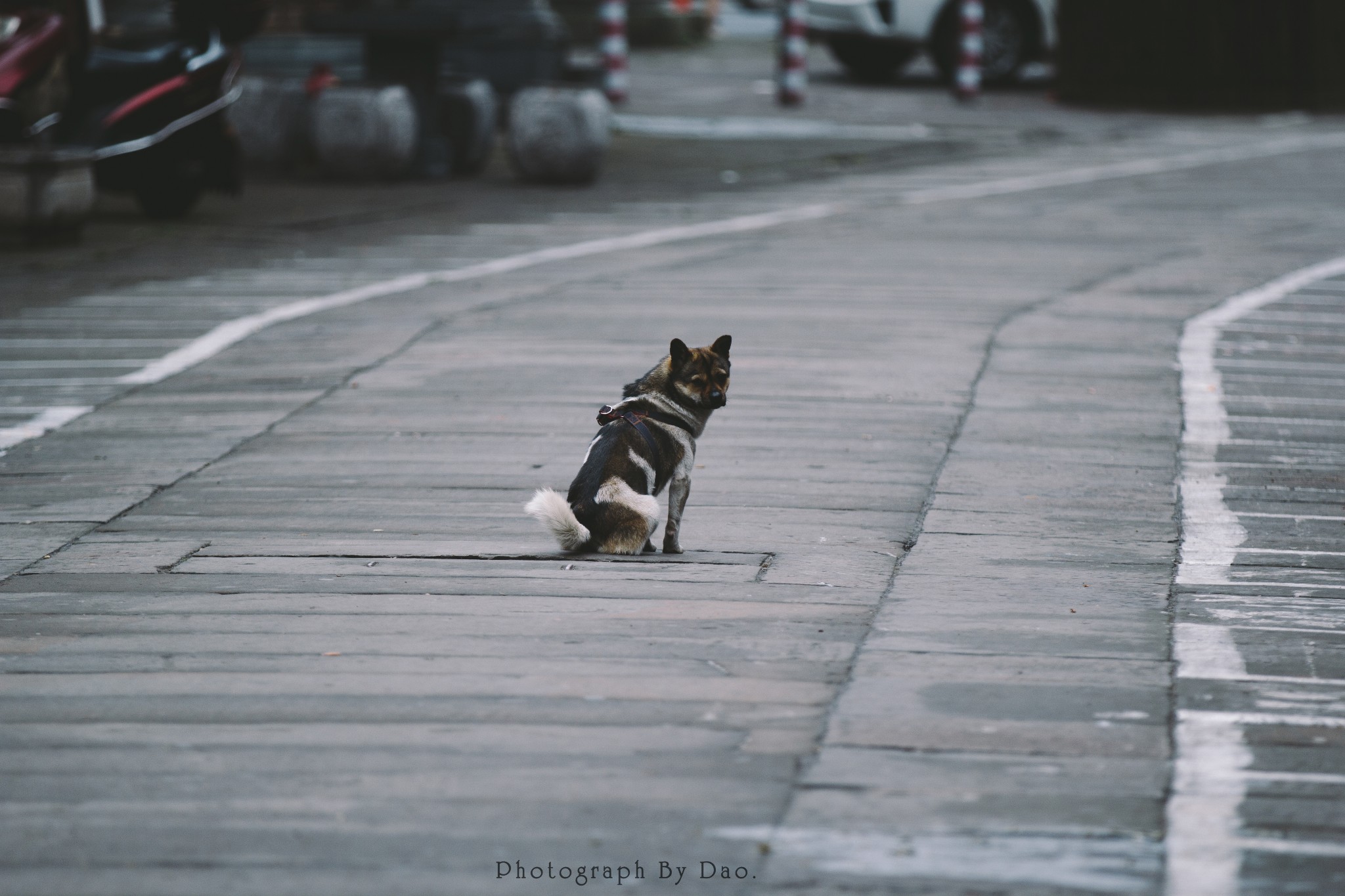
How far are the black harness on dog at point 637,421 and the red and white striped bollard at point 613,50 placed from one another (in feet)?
61.5

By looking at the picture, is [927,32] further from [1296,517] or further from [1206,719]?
[1206,719]

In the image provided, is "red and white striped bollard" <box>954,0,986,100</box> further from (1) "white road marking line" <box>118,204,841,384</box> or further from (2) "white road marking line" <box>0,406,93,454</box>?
(2) "white road marking line" <box>0,406,93,454</box>

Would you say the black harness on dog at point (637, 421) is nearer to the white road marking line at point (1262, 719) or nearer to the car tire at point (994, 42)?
the white road marking line at point (1262, 719)

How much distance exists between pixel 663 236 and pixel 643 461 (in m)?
8.41

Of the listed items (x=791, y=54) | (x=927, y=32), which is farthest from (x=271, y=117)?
(x=927, y=32)

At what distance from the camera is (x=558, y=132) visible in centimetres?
1655

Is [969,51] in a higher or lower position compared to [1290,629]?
lower

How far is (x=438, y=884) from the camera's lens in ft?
11.3

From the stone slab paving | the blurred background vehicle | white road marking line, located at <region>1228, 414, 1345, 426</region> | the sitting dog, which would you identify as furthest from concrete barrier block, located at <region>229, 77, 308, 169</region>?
the blurred background vehicle

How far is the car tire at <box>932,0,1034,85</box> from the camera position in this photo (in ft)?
85.0

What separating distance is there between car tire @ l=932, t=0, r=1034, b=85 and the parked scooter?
13.1 m

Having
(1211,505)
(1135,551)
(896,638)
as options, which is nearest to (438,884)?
(896,638)

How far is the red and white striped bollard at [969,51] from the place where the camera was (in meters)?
24.6

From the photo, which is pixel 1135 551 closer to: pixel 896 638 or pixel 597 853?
pixel 896 638
